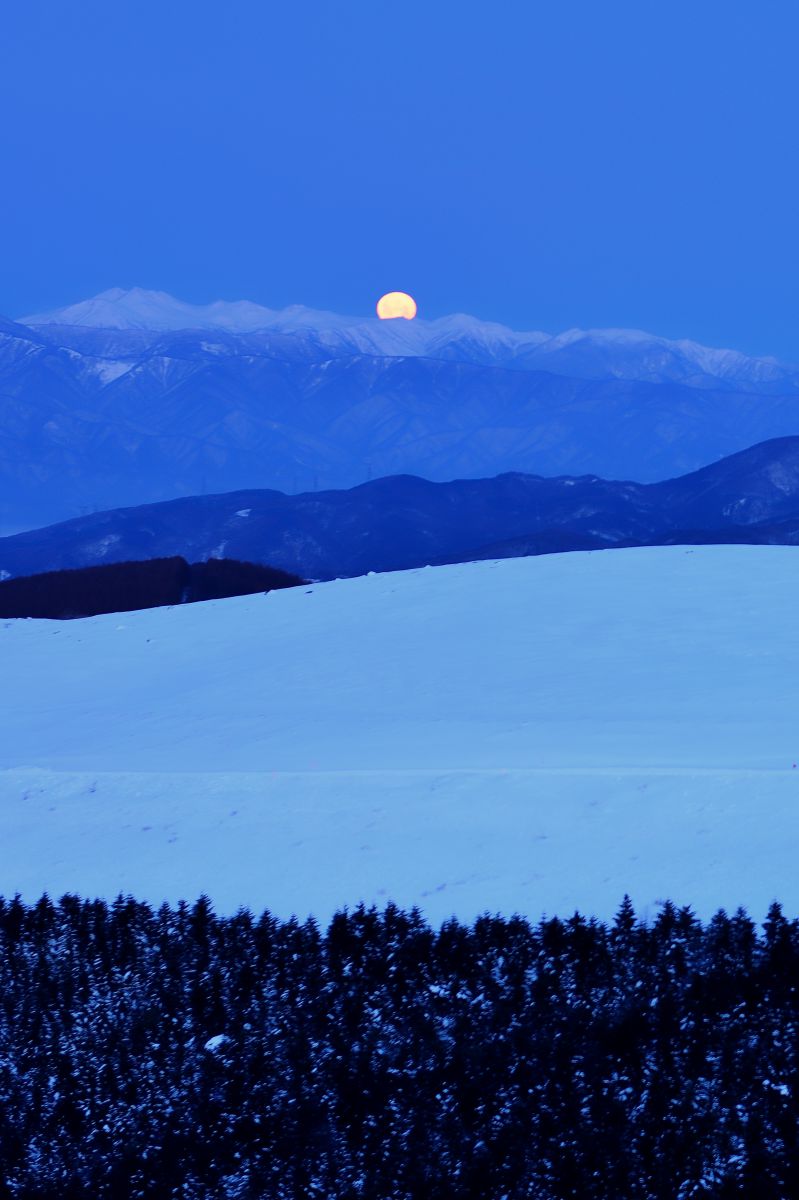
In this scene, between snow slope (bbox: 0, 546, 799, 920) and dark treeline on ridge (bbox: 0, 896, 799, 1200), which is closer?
dark treeline on ridge (bbox: 0, 896, 799, 1200)

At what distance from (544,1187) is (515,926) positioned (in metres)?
1.68

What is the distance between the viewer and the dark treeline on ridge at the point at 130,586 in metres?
24.3

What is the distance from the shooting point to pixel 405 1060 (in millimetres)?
5066

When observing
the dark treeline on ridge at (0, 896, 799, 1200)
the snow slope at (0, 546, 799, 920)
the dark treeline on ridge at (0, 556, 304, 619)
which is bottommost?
the dark treeline on ridge at (0, 896, 799, 1200)

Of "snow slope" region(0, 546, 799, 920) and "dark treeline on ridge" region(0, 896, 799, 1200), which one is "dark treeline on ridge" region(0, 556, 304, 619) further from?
"dark treeline on ridge" region(0, 896, 799, 1200)

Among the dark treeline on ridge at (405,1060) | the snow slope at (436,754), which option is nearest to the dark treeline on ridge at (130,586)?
the snow slope at (436,754)

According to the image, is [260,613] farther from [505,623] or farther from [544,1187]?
[544,1187]

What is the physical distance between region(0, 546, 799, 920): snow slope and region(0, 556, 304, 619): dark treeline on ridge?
8.45 m

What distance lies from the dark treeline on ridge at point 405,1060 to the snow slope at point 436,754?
25.3 inches

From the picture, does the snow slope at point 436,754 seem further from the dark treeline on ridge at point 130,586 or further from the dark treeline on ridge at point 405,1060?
the dark treeline on ridge at point 130,586

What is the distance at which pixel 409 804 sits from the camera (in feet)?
25.1

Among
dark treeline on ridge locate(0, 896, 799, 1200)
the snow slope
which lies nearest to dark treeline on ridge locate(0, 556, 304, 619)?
the snow slope

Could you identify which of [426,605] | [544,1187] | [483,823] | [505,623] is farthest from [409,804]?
[426,605]

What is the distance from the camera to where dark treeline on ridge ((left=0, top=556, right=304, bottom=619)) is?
957 inches
